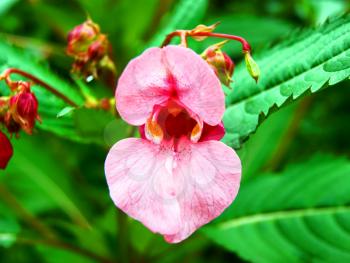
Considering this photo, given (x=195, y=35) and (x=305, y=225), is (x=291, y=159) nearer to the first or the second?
(x=305, y=225)

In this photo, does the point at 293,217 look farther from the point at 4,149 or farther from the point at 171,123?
the point at 4,149

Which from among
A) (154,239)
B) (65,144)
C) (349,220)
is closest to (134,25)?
(65,144)

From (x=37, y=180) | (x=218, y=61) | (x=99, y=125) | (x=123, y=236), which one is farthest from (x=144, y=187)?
(x=37, y=180)

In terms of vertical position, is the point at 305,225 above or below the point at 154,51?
below

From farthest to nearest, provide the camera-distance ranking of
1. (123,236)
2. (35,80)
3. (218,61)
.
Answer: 1. (123,236)
2. (35,80)
3. (218,61)

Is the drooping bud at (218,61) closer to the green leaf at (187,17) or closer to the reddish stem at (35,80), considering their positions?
the reddish stem at (35,80)

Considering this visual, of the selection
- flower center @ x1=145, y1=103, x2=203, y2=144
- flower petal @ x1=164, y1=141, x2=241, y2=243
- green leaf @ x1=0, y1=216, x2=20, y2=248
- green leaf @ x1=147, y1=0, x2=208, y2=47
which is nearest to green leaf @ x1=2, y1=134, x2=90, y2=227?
green leaf @ x1=0, y1=216, x2=20, y2=248
